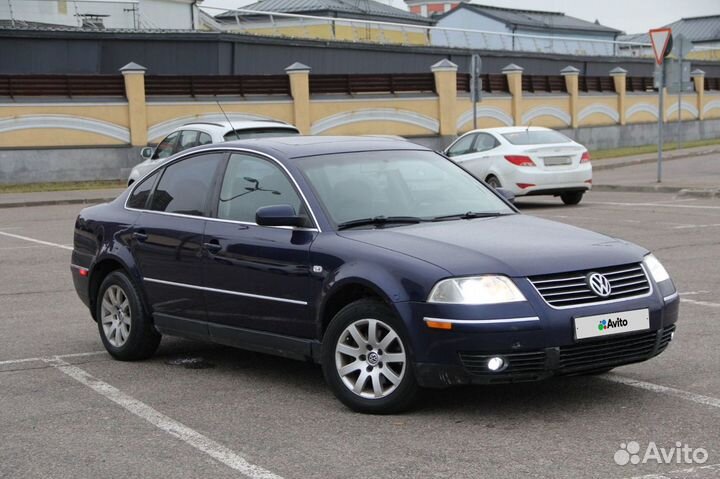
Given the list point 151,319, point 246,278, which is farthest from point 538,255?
point 151,319

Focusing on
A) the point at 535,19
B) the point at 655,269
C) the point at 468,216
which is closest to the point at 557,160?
the point at 468,216

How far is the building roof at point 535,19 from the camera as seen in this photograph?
89000 mm

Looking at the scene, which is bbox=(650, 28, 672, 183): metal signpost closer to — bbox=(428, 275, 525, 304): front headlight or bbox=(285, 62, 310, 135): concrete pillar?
bbox=(285, 62, 310, 135): concrete pillar

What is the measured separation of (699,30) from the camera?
347 feet

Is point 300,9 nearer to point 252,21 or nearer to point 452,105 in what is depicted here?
point 252,21

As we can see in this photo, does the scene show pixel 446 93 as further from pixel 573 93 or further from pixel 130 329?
pixel 130 329

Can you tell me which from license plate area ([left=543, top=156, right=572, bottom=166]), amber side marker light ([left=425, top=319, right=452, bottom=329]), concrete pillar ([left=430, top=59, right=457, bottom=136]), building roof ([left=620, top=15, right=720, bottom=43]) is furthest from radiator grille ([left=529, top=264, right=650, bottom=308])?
building roof ([left=620, top=15, right=720, bottom=43])

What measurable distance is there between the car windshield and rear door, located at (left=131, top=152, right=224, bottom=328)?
0.87 m

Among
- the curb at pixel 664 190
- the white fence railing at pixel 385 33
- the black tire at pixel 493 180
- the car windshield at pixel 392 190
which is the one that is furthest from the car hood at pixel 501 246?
the white fence railing at pixel 385 33

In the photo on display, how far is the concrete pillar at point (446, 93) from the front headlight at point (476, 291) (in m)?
32.5

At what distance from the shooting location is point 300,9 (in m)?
74.0

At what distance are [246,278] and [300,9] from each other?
68.1 m

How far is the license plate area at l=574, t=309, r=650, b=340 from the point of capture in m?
6.33

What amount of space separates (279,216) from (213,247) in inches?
29.9
